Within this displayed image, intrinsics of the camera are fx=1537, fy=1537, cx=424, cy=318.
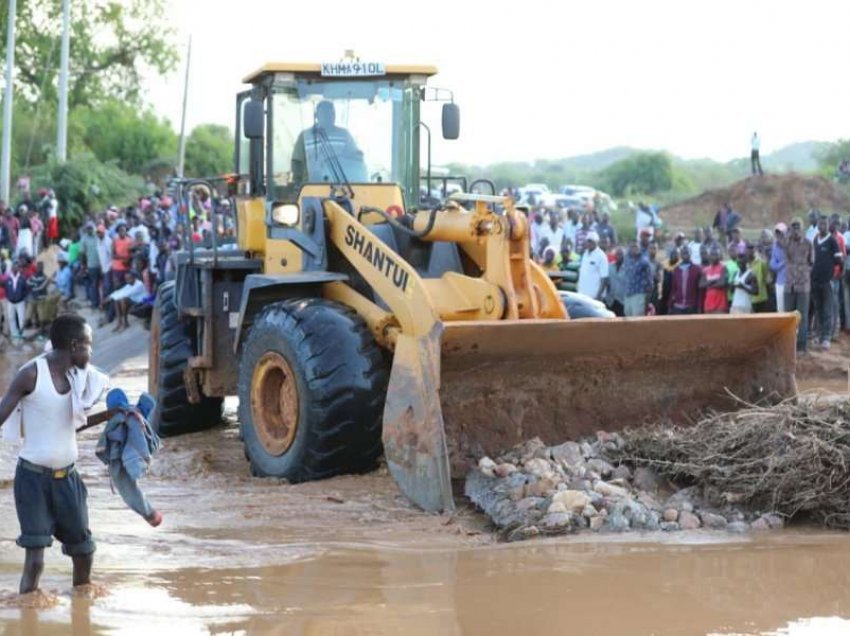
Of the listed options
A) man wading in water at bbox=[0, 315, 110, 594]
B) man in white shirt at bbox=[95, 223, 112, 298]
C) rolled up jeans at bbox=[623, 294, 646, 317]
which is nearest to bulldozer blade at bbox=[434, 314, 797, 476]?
man wading in water at bbox=[0, 315, 110, 594]

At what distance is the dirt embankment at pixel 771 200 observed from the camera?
1344 inches

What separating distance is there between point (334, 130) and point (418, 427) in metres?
3.42

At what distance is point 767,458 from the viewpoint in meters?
9.27

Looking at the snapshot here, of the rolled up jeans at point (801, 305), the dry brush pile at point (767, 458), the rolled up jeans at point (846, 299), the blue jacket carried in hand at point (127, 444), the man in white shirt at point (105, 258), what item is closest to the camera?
the blue jacket carried in hand at point (127, 444)

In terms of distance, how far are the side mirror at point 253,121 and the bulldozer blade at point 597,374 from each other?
257 cm

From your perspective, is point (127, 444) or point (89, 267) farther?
point (89, 267)

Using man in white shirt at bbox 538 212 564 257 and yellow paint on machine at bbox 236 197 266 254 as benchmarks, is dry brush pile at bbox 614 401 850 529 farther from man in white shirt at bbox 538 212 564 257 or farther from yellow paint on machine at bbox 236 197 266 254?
man in white shirt at bbox 538 212 564 257

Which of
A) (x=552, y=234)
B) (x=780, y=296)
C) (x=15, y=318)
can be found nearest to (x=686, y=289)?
(x=780, y=296)

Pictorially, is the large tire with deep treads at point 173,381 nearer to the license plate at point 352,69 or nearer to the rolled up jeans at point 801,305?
the license plate at point 352,69

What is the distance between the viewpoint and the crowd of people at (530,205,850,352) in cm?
1830

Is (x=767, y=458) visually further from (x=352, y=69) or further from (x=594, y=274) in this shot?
(x=594, y=274)

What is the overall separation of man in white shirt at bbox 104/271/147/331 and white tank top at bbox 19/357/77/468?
17.1m

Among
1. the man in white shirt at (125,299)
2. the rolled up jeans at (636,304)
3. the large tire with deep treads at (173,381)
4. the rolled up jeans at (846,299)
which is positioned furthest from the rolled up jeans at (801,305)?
the man in white shirt at (125,299)

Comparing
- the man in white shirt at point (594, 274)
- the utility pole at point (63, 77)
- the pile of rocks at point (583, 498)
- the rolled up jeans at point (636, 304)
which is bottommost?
the pile of rocks at point (583, 498)
